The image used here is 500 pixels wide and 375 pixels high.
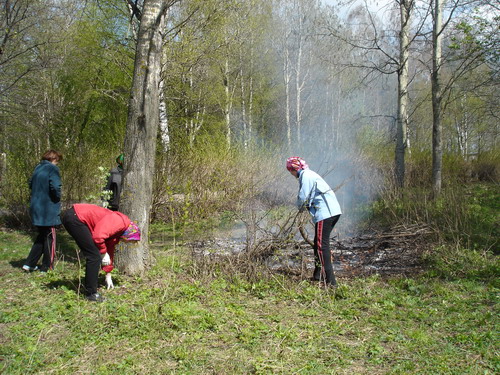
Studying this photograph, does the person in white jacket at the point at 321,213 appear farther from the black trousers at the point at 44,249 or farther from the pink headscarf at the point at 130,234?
the black trousers at the point at 44,249

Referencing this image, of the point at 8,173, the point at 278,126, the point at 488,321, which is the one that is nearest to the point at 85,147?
the point at 8,173

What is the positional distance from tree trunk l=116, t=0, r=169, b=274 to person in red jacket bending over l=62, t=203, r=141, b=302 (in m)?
0.77

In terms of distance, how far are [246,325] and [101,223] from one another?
1786 mm

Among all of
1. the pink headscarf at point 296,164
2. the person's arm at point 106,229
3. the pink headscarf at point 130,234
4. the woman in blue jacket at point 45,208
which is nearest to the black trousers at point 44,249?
the woman in blue jacket at point 45,208

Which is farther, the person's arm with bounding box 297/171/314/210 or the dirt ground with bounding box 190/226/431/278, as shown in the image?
the dirt ground with bounding box 190/226/431/278

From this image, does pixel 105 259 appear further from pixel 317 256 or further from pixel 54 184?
pixel 317 256

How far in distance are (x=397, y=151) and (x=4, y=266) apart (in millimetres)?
9233

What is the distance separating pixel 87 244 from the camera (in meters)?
4.36

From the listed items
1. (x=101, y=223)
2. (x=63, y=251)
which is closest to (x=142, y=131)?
(x=101, y=223)

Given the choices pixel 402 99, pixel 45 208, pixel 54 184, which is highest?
pixel 402 99

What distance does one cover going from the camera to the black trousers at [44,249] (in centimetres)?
575

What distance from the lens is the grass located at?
3.24 m

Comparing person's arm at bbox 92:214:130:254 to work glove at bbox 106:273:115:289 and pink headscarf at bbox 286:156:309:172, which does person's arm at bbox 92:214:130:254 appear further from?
pink headscarf at bbox 286:156:309:172

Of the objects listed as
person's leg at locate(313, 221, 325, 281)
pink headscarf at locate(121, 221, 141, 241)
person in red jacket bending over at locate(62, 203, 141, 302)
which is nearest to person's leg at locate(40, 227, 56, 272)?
person in red jacket bending over at locate(62, 203, 141, 302)
